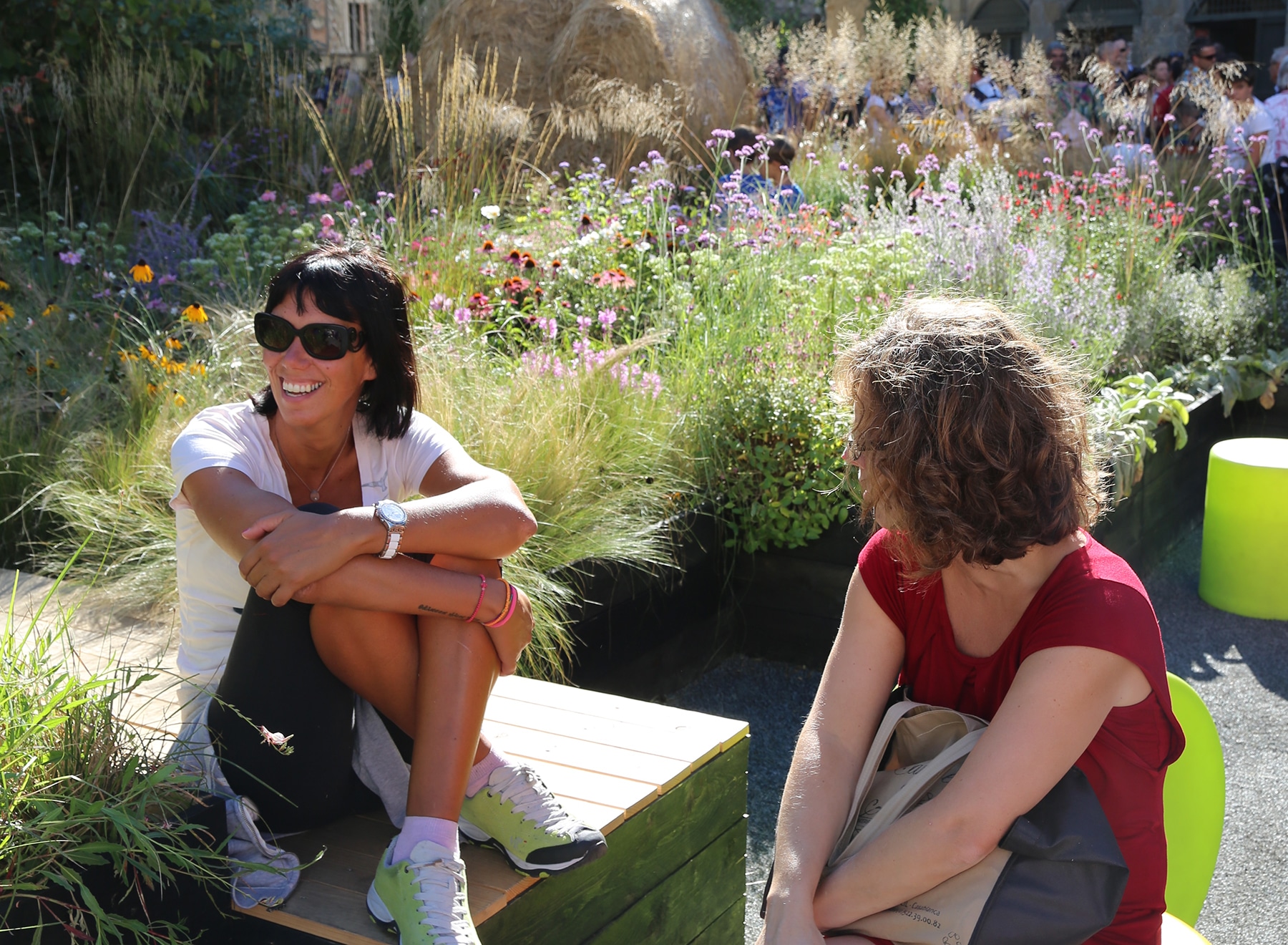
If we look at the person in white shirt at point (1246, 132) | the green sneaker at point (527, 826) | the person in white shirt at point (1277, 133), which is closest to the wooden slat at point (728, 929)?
the green sneaker at point (527, 826)

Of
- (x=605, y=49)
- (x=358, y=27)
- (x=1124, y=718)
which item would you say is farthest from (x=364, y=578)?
(x=358, y=27)

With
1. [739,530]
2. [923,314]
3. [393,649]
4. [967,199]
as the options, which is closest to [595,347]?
[739,530]

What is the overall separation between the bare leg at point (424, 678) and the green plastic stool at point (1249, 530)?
10.7 ft

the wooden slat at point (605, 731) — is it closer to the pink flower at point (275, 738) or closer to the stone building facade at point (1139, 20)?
the pink flower at point (275, 738)

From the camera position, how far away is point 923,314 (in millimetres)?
1487

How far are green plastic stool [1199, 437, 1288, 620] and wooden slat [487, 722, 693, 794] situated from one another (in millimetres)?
2915

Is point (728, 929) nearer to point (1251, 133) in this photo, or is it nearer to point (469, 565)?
point (469, 565)

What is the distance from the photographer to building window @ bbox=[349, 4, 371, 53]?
17547mm

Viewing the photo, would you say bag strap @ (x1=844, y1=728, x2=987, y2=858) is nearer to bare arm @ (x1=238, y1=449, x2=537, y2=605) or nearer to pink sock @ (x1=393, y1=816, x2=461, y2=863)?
pink sock @ (x1=393, y1=816, x2=461, y2=863)

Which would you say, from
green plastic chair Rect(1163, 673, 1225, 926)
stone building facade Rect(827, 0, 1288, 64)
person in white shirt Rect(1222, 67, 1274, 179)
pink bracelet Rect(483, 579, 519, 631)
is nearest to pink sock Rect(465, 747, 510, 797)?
pink bracelet Rect(483, 579, 519, 631)

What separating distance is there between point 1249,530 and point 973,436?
3.23 meters

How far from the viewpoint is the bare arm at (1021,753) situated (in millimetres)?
1379

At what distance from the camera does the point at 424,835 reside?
1.69 m

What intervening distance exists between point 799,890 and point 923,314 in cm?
76
